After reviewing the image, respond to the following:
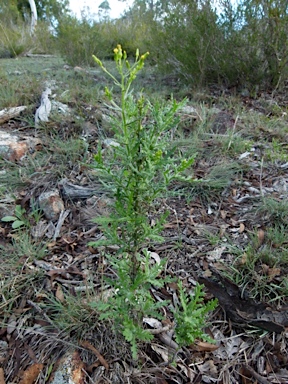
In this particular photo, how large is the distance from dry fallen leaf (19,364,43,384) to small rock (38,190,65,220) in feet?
3.41

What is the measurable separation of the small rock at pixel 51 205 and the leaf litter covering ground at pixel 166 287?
53 mm

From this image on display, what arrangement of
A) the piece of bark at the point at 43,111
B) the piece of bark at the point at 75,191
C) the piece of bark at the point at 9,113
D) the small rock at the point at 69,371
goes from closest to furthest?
1. the small rock at the point at 69,371
2. the piece of bark at the point at 75,191
3. the piece of bark at the point at 43,111
4. the piece of bark at the point at 9,113

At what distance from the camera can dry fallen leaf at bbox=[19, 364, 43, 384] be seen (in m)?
1.37

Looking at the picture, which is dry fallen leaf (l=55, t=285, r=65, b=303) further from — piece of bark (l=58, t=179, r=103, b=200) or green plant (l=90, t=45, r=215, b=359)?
piece of bark (l=58, t=179, r=103, b=200)

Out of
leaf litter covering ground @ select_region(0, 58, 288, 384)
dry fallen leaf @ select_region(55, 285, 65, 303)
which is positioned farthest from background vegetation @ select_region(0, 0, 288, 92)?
dry fallen leaf @ select_region(55, 285, 65, 303)

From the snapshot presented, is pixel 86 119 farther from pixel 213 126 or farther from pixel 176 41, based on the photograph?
pixel 176 41

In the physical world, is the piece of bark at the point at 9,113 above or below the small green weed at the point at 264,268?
above

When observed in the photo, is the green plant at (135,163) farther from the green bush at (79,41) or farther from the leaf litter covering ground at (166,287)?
the green bush at (79,41)

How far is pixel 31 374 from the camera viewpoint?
1380 millimetres

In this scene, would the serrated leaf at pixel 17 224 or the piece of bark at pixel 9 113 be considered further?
the piece of bark at pixel 9 113

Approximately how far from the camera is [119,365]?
1420 millimetres

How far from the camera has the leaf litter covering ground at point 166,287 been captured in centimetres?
143

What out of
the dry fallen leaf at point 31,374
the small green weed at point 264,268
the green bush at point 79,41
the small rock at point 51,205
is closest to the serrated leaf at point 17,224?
the small rock at point 51,205

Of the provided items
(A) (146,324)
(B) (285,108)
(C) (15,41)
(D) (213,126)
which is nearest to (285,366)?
(A) (146,324)
